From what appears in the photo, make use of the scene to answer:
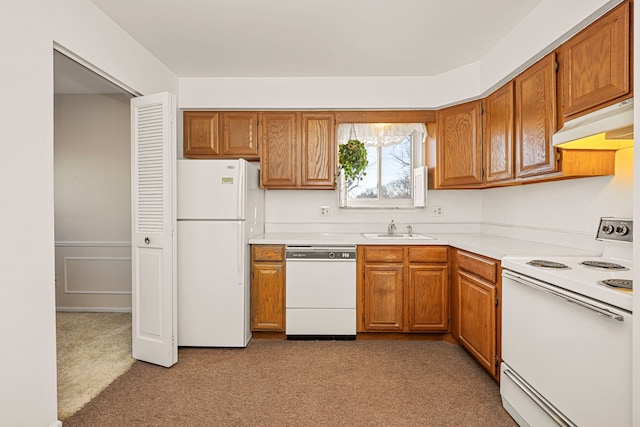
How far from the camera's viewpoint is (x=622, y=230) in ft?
6.18

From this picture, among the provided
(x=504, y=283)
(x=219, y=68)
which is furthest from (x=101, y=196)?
(x=504, y=283)

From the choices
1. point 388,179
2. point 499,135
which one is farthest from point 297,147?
point 499,135

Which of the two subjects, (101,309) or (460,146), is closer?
(460,146)

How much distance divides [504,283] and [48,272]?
8.24 feet

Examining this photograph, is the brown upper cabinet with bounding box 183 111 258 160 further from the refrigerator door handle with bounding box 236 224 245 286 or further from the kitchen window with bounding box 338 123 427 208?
the kitchen window with bounding box 338 123 427 208

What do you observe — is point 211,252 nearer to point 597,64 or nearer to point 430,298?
point 430,298

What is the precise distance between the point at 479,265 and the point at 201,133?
2.78 meters

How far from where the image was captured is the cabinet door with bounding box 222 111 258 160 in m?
3.53

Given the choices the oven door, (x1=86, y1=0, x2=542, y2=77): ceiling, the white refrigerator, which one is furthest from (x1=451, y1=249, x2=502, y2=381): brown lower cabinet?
the white refrigerator

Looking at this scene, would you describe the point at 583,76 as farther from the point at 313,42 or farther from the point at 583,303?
the point at 313,42

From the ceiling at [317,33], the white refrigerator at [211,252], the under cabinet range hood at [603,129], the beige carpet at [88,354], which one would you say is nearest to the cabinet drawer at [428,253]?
the under cabinet range hood at [603,129]

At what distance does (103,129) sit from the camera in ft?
13.3

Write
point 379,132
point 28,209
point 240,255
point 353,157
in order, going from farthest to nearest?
1. point 379,132
2. point 353,157
3. point 240,255
4. point 28,209

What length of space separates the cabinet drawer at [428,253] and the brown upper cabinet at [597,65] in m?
1.42
